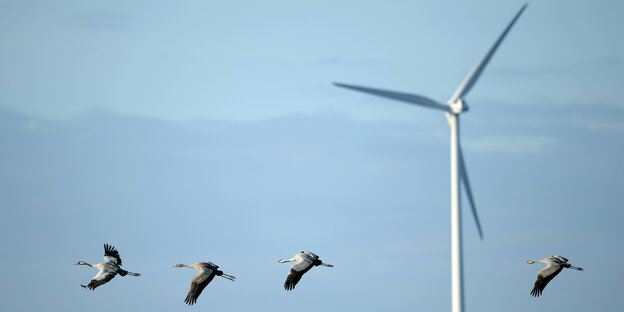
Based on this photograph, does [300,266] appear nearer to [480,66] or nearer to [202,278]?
[202,278]

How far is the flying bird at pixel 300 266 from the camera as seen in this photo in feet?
310

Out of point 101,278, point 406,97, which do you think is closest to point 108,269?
point 101,278

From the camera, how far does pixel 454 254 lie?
129 m

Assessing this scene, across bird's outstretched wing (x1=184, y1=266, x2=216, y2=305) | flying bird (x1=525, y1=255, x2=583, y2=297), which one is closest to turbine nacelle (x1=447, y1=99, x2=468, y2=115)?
flying bird (x1=525, y1=255, x2=583, y2=297)

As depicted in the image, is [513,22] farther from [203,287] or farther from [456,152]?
[203,287]

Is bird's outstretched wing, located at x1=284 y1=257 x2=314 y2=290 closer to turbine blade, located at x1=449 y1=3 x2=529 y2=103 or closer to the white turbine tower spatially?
the white turbine tower

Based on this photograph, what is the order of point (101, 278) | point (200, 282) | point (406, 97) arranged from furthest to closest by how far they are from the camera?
1. point (406, 97)
2. point (101, 278)
3. point (200, 282)

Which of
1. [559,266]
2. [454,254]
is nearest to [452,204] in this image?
[454,254]

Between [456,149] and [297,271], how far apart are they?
3312 centimetres

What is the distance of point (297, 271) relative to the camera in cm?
9544

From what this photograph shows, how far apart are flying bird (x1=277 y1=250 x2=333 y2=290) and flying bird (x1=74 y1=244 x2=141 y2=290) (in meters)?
11.1

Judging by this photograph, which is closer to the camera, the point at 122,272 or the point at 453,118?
the point at 122,272

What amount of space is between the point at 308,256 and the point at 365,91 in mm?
19289

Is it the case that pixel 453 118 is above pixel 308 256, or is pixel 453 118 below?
above
